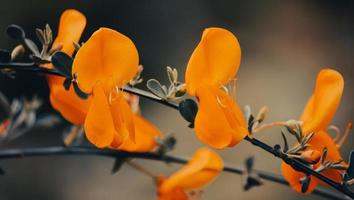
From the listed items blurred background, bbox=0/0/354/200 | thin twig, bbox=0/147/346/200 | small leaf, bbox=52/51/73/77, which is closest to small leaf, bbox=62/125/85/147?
thin twig, bbox=0/147/346/200

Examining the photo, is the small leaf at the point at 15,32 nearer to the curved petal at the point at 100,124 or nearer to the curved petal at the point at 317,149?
the curved petal at the point at 100,124

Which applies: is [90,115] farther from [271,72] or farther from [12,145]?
[271,72]

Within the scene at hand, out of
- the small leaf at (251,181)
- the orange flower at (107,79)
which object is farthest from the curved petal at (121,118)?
the small leaf at (251,181)

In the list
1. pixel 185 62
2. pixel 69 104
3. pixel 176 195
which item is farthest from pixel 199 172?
pixel 185 62

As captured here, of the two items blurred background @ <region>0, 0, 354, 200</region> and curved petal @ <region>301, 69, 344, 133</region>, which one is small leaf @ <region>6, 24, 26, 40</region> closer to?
curved petal @ <region>301, 69, 344, 133</region>

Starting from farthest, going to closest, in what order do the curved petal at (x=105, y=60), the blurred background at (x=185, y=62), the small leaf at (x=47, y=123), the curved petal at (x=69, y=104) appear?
the blurred background at (x=185, y=62)
the small leaf at (x=47, y=123)
the curved petal at (x=69, y=104)
the curved petal at (x=105, y=60)

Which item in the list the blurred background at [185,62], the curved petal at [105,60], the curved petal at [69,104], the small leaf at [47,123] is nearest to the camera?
the curved petal at [105,60]

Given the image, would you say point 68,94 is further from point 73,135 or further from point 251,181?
point 251,181
